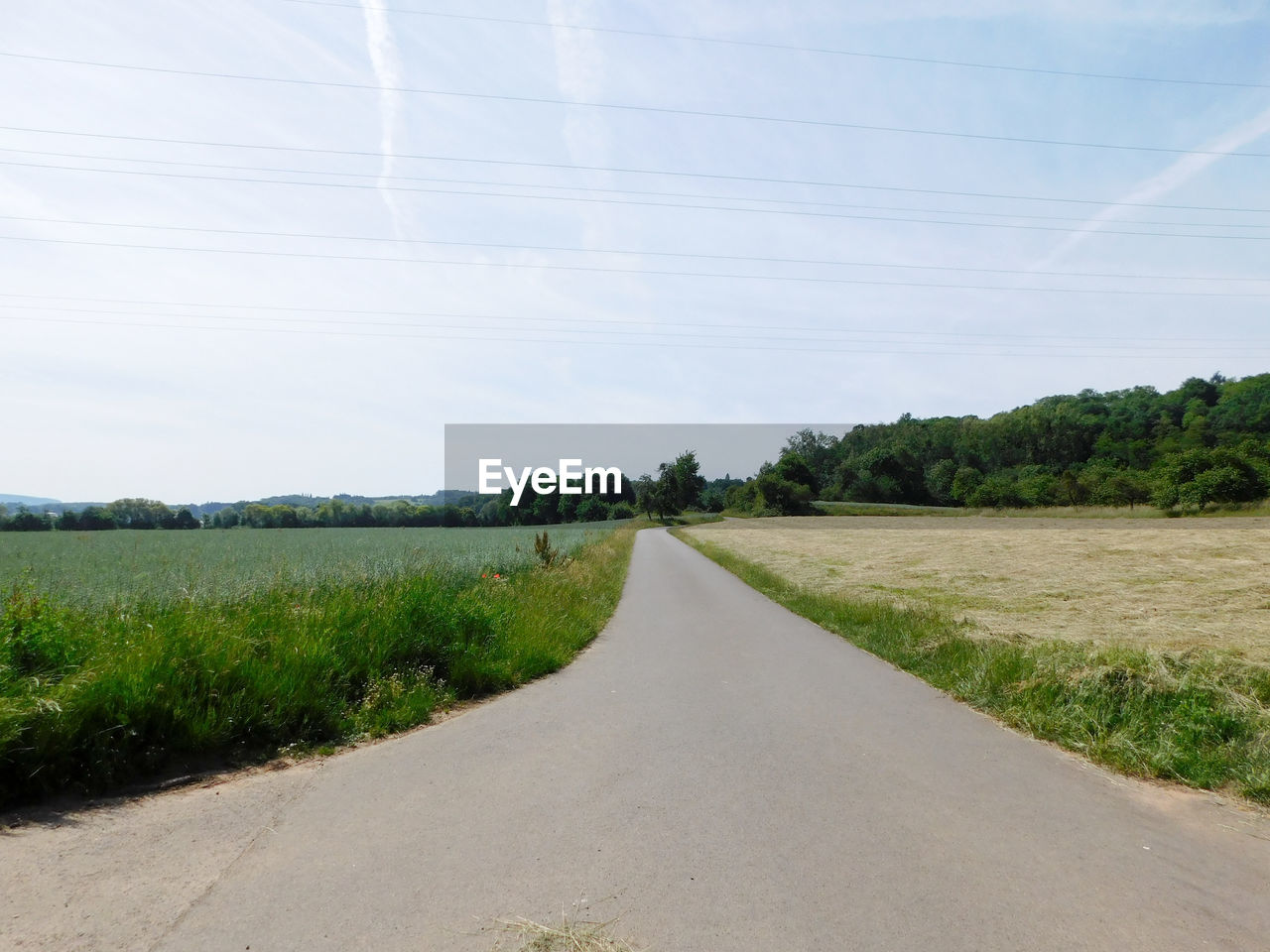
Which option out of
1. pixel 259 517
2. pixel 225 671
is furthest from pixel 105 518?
pixel 225 671

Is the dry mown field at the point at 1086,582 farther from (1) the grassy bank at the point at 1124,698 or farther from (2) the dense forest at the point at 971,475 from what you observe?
(2) the dense forest at the point at 971,475

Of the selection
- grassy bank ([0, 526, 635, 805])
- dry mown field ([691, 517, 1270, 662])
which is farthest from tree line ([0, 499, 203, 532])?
grassy bank ([0, 526, 635, 805])

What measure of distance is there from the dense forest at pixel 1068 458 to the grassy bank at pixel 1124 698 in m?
57.3

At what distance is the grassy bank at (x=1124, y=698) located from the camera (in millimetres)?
5051

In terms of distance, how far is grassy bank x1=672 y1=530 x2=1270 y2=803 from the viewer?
5.05 metres

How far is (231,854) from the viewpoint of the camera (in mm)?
3715

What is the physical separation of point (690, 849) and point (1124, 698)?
16.1 feet

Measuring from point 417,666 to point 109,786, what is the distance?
10.8 feet

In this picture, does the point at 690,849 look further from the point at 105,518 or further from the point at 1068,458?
the point at 1068,458

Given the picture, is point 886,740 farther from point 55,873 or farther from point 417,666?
point 55,873

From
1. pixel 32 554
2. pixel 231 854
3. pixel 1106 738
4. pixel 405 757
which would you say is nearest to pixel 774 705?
pixel 1106 738

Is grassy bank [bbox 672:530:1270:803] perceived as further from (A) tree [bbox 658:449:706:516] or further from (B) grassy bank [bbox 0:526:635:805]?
(A) tree [bbox 658:449:706:516]

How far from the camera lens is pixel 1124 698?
20.9 ft

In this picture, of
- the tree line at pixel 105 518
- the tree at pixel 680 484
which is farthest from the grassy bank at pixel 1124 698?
the tree at pixel 680 484
